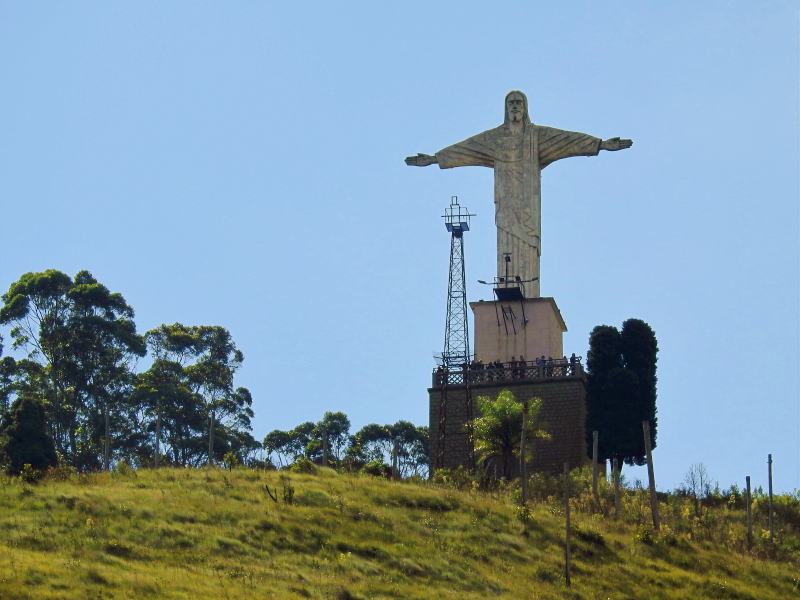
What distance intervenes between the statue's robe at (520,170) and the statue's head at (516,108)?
299mm

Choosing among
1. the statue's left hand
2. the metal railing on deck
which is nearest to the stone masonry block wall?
the metal railing on deck

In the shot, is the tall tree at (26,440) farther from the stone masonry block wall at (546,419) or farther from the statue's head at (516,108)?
the statue's head at (516,108)

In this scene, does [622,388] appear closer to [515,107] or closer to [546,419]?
[546,419]

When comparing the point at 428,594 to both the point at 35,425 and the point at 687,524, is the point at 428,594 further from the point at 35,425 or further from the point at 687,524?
the point at 35,425

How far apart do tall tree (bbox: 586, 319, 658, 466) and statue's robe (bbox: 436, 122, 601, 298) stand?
12.1 feet

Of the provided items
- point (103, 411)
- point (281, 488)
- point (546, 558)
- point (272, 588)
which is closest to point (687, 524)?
point (546, 558)

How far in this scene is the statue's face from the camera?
58.3 meters

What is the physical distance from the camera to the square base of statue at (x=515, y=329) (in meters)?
55.6

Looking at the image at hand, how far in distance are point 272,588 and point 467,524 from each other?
350 inches

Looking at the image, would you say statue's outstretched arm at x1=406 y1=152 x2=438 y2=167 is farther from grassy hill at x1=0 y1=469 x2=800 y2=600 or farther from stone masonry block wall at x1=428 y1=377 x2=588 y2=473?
grassy hill at x1=0 y1=469 x2=800 y2=600

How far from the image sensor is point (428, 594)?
3447 centimetres

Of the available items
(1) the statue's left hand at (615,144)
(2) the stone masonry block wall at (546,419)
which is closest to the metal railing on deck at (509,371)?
(2) the stone masonry block wall at (546,419)

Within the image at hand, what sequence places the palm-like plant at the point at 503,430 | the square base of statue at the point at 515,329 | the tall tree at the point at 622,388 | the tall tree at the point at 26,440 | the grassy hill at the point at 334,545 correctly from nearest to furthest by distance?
the grassy hill at the point at 334,545
the tall tree at the point at 26,440
the palm-like plant at the point at 503,430
the tall tree at the point at 622,388
the square base of statue at the point at 515,329

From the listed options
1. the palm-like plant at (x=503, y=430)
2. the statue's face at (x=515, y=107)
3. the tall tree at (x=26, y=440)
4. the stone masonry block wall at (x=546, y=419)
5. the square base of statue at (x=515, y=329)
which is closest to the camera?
the tall tree at (x=26, y=440)
